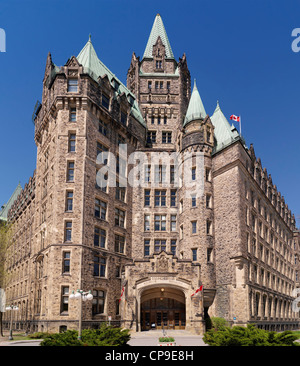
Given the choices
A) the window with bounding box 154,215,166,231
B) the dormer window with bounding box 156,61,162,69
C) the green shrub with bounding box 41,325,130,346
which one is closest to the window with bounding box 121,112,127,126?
the window with bounding box 154,215,166,231

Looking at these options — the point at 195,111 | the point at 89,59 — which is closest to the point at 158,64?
the point at 195,111

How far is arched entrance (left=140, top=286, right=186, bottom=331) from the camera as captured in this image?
42875mm

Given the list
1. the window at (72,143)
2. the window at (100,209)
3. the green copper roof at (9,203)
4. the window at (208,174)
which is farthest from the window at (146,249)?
the green copper roof at (9,203)

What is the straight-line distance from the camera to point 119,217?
46.0 meters

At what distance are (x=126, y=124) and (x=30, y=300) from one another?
2363cm

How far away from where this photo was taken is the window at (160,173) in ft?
163

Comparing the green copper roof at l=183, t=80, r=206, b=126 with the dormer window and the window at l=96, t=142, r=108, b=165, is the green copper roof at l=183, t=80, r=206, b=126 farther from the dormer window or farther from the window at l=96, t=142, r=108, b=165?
the window at l=96, t=142, r=108, b=165

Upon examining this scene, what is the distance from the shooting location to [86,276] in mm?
38125

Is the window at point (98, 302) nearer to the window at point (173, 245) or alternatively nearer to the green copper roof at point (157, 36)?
the window at point (173, 245)

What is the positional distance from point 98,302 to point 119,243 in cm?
760

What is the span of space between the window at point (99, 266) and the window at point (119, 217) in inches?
213

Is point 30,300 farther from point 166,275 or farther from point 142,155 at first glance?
point 142,155
